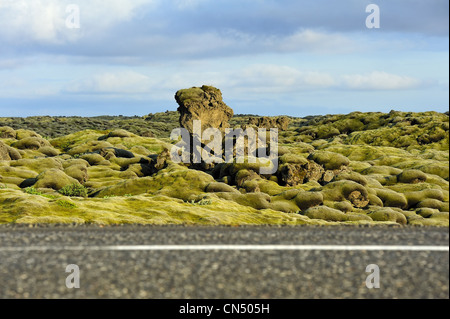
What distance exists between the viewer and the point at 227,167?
62.3 meters

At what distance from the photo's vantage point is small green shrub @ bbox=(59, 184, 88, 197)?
51844mm

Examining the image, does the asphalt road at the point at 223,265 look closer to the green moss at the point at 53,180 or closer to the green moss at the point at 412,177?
the green moss at the point at 53,180

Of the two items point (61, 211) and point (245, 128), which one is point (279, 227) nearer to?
point (61, 211)

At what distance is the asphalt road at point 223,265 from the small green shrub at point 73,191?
3442 cm

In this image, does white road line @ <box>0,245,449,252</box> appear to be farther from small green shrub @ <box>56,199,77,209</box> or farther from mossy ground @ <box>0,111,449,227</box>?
small green shrub @ <box>56,199,77,209</box>

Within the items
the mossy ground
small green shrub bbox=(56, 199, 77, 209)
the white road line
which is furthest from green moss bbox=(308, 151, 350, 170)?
the white road line

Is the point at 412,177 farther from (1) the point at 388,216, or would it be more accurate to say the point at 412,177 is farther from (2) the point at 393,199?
(1) the point at 388,216

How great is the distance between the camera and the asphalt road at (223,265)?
1398 cm

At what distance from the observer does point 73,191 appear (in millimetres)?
52125

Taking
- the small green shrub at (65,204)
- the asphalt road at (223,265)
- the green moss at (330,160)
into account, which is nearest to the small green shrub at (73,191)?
the small green shrub at (65,204)

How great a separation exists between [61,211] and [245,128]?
1782 inches
